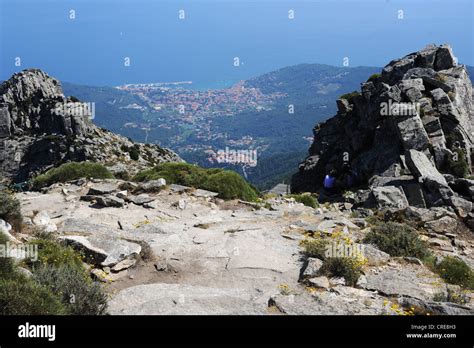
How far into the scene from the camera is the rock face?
23.1 m

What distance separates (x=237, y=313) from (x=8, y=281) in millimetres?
4735

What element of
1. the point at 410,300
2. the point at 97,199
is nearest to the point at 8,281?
the point at 410,300

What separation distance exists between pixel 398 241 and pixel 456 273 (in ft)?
7.93

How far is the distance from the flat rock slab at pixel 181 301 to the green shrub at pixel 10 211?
18.6ft

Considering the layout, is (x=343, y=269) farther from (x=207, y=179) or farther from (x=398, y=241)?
(x=207, y=179)

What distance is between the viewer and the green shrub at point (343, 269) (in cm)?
1091

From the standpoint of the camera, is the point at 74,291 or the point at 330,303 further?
the point at 330,303

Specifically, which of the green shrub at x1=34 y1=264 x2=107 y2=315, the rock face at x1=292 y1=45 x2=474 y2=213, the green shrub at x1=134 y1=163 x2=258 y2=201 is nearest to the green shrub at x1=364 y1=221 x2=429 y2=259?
the rock face at x1=292 y1=45 x2=474 y2=213

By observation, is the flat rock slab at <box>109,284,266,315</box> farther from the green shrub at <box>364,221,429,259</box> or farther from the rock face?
the rock face

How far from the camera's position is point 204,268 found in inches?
488

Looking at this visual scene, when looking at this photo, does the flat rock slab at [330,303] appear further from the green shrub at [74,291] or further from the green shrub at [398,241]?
the green shrub at [398,241]

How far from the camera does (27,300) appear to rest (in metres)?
7.38
